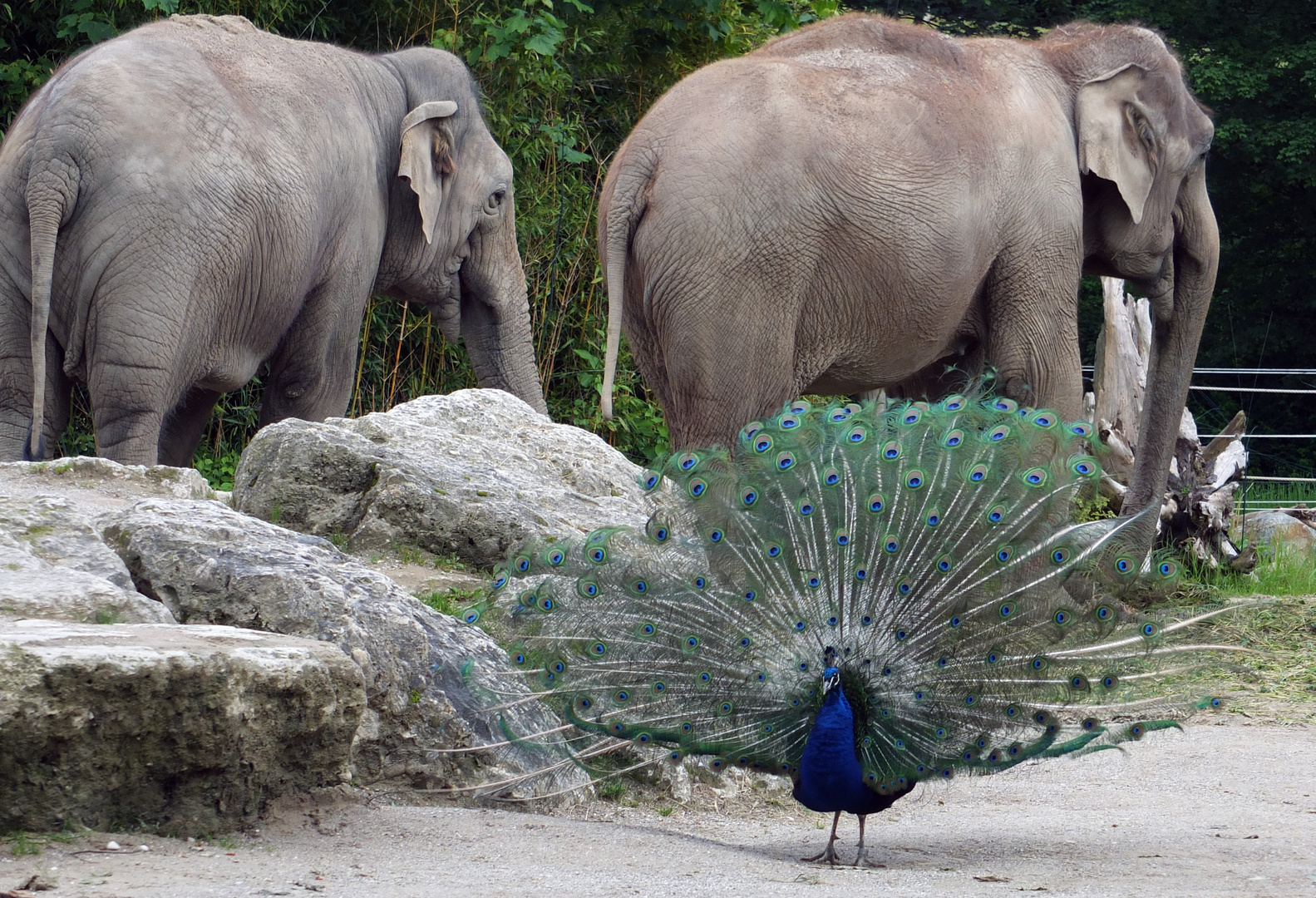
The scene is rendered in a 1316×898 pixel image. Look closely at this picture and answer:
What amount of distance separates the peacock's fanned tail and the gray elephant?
1637mm

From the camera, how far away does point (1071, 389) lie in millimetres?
7168

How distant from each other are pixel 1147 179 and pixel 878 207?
6.11 ft

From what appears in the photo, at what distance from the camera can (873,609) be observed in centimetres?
436

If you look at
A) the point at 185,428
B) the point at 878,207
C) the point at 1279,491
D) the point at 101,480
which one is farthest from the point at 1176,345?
the point at 1279,491

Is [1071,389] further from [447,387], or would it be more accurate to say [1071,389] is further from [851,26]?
[447,387]

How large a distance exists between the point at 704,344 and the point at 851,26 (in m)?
1.85

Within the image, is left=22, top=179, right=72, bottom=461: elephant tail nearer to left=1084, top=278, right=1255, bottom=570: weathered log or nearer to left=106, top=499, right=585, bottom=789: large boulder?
left=106, top=499, right=585, bottom=789: large boulder

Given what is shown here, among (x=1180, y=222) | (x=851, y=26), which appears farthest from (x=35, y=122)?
(x=1180, y=222)

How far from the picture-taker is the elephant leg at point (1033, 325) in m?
6.92

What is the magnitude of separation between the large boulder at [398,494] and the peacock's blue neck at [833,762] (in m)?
2.26

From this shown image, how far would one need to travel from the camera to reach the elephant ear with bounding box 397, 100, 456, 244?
26.9 ft

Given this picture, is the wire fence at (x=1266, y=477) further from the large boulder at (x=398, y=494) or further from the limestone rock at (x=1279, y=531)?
the large boulder at (x=398, y=494)

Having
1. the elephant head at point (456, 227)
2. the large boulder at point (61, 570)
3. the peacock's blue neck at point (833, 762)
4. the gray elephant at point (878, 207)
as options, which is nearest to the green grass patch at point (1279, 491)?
the gray elephant at point (878, 207)

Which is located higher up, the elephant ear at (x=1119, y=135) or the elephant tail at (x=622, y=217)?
the elephant ear at (x=1119, y=135)
